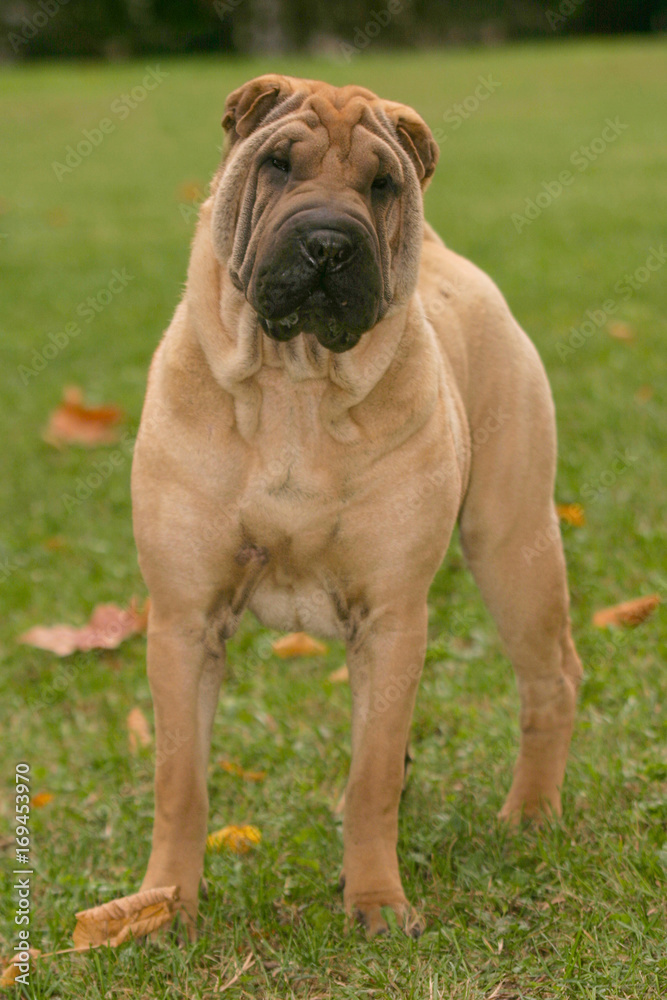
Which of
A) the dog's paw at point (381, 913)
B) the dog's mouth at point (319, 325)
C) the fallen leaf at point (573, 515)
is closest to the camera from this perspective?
the dog's mouth at point (319, 325)

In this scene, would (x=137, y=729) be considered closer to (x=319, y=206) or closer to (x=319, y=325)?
(x=319, y=325)

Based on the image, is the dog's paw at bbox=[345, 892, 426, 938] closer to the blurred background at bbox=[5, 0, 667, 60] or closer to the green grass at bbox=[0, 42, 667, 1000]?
the green grass at bbox=[0, 42, 667, 1000]

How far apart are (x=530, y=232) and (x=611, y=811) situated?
261 inches

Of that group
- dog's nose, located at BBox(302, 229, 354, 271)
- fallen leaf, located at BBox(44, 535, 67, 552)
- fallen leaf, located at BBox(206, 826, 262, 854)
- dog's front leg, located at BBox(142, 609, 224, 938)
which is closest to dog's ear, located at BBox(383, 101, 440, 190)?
dog's nose, located at BBox(302, 229, 354, 271)

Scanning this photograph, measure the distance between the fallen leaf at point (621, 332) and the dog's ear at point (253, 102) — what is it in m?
4.16

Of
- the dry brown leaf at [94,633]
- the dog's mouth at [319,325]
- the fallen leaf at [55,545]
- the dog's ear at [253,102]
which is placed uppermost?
the dog's ear at [253,102]

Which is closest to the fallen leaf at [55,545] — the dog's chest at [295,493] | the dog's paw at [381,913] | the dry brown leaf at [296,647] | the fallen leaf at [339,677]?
the dry brown leaf at [296,647]

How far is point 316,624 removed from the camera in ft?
8.64

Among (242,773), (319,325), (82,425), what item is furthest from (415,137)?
(82,425)

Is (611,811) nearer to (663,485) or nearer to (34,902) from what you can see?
(34,902)

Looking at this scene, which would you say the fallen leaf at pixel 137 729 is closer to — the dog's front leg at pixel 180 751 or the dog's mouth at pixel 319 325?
the dog's front leg at pixel 180 751

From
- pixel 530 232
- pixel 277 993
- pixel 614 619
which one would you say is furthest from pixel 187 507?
pixel 530 232

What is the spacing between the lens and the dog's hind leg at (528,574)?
2.89 meters

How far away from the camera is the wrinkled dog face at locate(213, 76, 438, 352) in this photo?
2223mm
